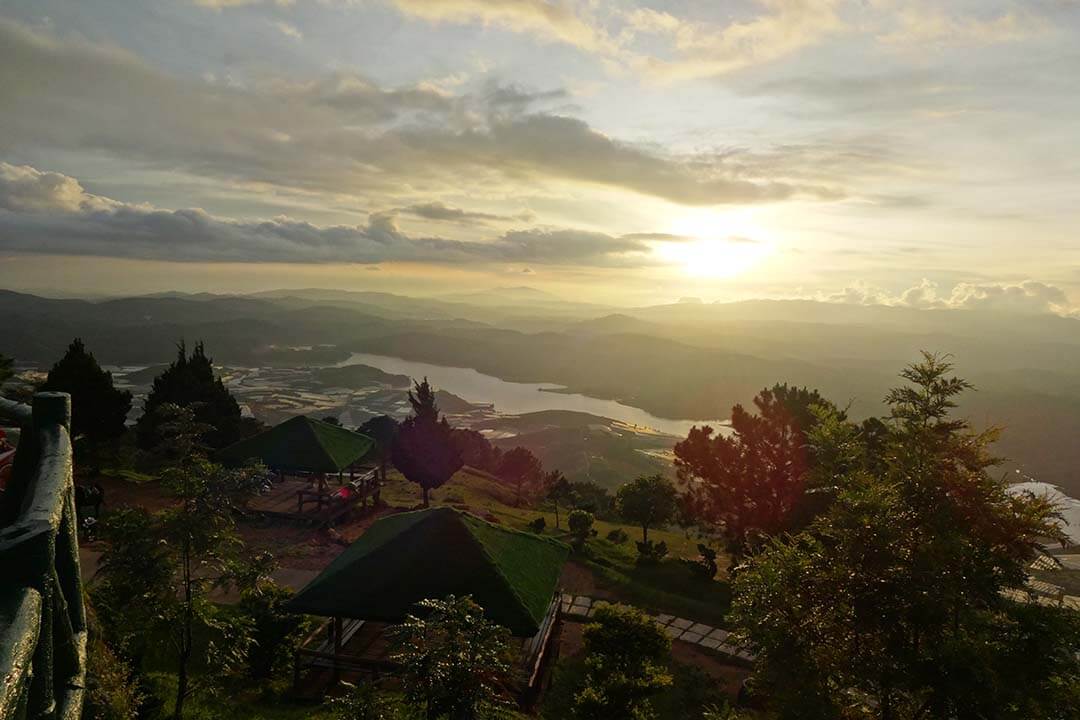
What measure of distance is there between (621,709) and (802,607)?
17.7ft

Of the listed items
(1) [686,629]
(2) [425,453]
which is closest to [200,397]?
(2) [425,453]

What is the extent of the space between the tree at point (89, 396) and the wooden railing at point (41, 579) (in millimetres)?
30265

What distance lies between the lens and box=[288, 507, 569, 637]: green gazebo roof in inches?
526

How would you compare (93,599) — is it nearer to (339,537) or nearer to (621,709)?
(621,709)

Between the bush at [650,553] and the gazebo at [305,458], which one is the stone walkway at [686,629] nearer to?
the bush at [650,553]

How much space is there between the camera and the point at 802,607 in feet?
27.8

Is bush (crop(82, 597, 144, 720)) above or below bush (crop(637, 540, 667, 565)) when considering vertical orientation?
above

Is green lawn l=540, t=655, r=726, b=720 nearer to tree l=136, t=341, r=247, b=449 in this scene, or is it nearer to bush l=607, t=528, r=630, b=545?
bush l=607, t=528, r=630, b=545

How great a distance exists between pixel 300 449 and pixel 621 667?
17659 millimetres

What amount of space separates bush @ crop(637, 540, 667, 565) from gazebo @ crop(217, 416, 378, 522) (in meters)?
14.1

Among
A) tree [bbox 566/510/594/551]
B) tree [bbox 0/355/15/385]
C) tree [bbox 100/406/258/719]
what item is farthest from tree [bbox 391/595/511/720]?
tree [bbox 0/355/15/385]

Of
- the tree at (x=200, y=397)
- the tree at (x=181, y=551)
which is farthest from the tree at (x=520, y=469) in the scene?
the tree at (x=181, y=551)

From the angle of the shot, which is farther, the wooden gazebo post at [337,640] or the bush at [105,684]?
the wooden gazebo post at [337,640]

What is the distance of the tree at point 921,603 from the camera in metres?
7.21
